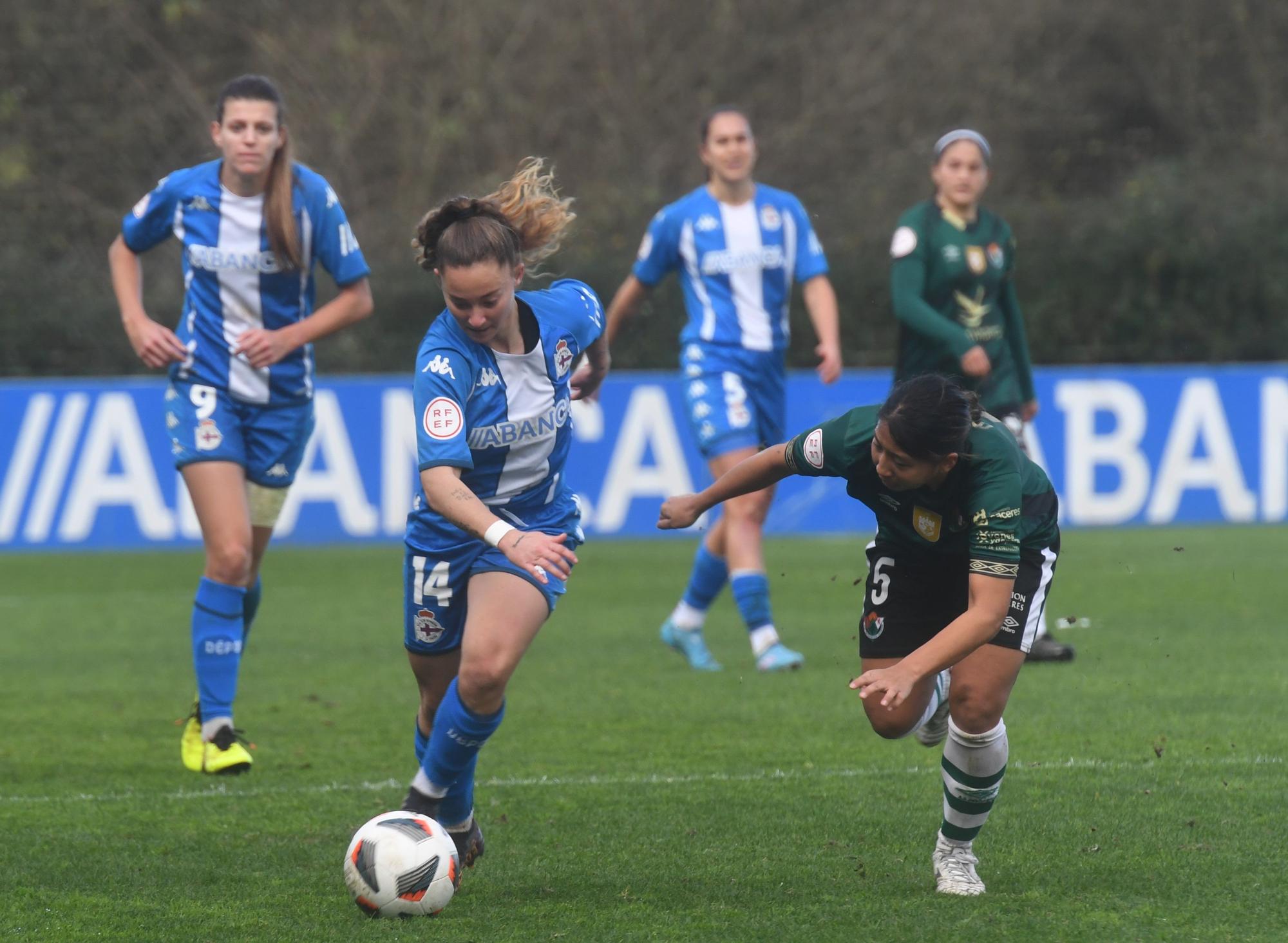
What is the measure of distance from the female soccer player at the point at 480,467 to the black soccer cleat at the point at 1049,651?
3706 millimetres

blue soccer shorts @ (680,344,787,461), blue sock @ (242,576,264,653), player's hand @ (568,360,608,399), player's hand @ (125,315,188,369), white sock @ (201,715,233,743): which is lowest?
white sock @ (201,715,233,743)

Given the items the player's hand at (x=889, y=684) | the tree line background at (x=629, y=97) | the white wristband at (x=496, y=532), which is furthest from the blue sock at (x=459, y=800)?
the tree line background at (x=629, y=97)

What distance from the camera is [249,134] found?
6156 millimetres

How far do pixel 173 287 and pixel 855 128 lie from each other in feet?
27.7

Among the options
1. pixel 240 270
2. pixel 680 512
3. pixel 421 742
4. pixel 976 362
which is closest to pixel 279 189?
pixel 240 270

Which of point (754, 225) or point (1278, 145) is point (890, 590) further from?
point (1278, 145)

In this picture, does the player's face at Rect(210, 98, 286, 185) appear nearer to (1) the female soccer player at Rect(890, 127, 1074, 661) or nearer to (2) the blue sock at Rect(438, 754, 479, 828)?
(2) the blue sock at Rect(438, 754, 479, 828)

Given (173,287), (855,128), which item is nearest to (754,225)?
(173,287)

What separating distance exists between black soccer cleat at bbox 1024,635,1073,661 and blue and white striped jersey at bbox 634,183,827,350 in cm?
179

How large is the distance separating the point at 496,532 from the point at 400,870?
31.8 inches

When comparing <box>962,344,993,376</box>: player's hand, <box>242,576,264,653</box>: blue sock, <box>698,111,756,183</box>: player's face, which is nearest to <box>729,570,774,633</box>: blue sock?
<box>962,344,993,376</box>: player's hand

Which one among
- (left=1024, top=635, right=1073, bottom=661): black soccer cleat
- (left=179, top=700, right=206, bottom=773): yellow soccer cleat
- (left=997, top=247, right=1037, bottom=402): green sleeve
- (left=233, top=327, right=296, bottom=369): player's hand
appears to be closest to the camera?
(left=179, top=700, right=206, bottom=773): yellow soccer cleat

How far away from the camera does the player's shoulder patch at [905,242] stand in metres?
7.77

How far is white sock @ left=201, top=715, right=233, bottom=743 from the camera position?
6.08 meters
